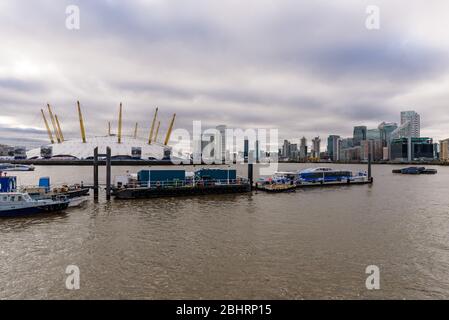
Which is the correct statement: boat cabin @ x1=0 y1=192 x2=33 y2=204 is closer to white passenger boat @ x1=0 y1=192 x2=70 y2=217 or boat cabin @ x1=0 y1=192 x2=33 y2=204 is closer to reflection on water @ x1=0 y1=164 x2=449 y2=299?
white passenger boat @ x1=0 y1=192 x2=70 y2=217

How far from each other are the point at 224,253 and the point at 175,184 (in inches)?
1189

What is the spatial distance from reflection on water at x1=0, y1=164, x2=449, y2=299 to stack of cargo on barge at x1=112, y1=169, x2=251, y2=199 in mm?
10169

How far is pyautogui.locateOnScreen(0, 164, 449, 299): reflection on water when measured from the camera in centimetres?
1448

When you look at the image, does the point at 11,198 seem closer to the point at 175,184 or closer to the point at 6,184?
the point at 6,184

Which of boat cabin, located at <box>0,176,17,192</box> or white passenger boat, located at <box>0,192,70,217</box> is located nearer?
white passenger boat, located at <box>0,192,70,217</box>

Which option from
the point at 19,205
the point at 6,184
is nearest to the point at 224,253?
the point at 19,205

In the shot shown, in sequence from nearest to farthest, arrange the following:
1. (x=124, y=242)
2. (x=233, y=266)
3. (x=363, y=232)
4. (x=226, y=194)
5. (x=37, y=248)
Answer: (x=233, y=266) → (x=37, y=248) → (x=124, y=242) → (x=363, y=232) → (x=226, y=194)

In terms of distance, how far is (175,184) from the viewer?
159 ft

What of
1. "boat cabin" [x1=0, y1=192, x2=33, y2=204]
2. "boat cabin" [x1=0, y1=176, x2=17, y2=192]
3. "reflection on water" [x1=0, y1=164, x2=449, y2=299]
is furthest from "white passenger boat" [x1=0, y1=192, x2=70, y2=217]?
"boat cabin" [x1=0, y1=176, x2=17, y2=192]
